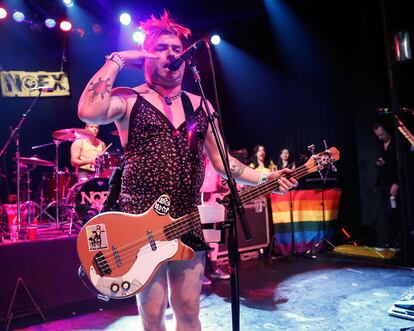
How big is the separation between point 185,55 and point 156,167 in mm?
622

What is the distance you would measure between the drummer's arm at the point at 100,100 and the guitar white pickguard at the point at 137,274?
2.41 feet

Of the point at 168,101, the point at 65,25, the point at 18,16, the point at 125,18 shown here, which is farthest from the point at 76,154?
the point at 168,101

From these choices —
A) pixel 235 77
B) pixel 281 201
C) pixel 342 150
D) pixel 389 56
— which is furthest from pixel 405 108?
pixel 235 77

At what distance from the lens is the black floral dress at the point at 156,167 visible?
2215 mm

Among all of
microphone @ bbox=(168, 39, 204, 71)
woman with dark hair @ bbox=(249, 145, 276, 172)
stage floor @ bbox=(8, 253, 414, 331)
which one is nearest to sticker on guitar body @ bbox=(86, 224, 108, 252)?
microphone @ bbox=(168, 39, 204, 71)

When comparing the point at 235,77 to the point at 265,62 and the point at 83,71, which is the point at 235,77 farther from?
the point at 83,71

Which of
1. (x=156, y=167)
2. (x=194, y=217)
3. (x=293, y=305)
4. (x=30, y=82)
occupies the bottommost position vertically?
(x=293, y=305)

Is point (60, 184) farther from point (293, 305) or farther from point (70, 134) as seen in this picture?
point (293, 305)

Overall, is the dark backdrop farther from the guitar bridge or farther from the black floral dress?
the guitar bridge

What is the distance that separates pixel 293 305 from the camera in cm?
480

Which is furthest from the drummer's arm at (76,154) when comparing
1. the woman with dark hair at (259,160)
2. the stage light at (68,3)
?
the woman with dark hair at (259,160)

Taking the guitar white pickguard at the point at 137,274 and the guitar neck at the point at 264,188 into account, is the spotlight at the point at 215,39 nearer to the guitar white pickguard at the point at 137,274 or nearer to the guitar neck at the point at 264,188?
the guitar neck at the point at 264,188

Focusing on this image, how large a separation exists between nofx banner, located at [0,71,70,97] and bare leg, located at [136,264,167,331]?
8404 mm

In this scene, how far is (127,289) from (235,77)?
32.1ft
